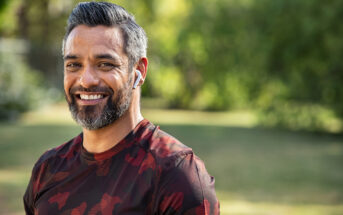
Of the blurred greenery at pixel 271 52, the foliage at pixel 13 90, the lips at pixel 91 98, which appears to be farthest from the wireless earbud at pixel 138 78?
the foliage at pixel 13 90

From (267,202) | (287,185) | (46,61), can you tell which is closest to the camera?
(267,202)

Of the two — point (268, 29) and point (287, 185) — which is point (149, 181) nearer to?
point (287, 185)

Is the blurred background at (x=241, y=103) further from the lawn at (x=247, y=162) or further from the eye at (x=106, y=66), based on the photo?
the eye at (x=106, y=66)

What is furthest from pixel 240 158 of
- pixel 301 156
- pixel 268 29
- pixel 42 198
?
pixel 42 198

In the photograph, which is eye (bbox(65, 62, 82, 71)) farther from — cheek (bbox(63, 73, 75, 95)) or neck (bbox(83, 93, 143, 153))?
neck (bbox(83, 93, 143, 153))

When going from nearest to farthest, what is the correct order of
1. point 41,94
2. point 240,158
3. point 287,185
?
1. point 287,185
2. point 240,158
3. point 41,94

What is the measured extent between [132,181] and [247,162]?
31.6ft

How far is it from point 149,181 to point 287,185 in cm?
750

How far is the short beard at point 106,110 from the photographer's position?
2008mm

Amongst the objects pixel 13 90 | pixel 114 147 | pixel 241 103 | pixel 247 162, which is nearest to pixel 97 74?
pixel 114 147

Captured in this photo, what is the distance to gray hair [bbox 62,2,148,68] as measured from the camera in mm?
1962

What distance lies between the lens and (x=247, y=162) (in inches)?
446

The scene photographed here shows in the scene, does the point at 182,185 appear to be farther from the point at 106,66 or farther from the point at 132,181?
the point at 106,66

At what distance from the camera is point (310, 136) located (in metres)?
16.7
